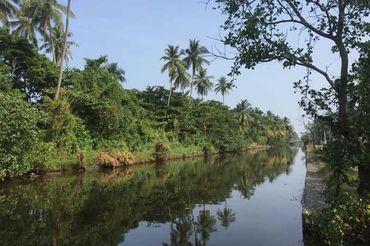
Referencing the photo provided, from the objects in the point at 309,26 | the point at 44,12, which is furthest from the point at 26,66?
the point at 309,26

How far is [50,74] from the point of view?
40.5 meters

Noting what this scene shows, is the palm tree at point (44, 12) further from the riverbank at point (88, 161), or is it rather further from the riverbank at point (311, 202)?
the riverbank at point (311, 202)

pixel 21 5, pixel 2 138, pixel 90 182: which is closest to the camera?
pixel 2 138

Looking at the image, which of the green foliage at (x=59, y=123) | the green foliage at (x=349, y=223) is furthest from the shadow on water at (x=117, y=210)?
the green foliage at (x=59, y=123)

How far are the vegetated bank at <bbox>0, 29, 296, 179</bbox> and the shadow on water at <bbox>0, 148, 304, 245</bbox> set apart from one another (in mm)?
3203

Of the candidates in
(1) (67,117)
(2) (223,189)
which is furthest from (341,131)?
(1) (67,117)

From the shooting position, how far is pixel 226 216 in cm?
1584

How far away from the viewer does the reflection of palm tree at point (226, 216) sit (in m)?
14.7

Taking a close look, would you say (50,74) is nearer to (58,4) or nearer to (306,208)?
(58,4)

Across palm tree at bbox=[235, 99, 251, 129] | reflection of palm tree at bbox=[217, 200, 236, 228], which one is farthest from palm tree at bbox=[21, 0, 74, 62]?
palm tree at bbox=[235, 99, 251, 129]

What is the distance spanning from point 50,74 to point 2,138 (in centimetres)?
1903

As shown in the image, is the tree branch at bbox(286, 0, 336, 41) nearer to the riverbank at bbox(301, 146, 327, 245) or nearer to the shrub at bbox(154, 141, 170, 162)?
the riverbank at bbox(301, 146, 327, 245)

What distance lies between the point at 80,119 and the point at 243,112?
2302 inches

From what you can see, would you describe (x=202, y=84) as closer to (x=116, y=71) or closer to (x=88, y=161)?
(x=116, y=71)
